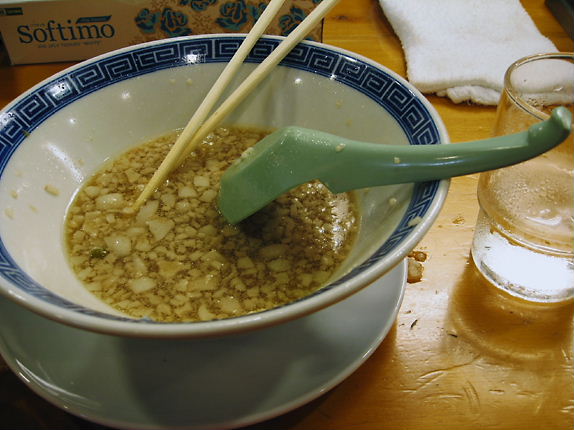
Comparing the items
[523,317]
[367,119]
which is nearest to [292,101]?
[367,119]

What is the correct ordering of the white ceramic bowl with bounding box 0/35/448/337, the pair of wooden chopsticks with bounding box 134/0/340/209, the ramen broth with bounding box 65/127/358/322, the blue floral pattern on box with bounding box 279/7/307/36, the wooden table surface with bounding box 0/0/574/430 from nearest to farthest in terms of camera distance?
the white ceramic bowl with bounding box 0/35/448/337 < the wooden table surface with bounding box 0/0/574/430 < the ramen broth with bounding box 65/127/358/322 < the pair of wooden chopsticks with bounding box 134/0/340/209 < the blue floral pattern on box with bounding box 279/7/307/36

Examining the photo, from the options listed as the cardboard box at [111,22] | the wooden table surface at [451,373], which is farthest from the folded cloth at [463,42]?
the wooden table surface at [451,373]

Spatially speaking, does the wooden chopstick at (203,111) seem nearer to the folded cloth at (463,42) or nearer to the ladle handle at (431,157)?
the ladle handle at (431,157)

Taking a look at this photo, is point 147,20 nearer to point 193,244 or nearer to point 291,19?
point 291,19

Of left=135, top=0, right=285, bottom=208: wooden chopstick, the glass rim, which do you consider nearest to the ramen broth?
left=135, top=0, right=285, bottom=208: wooden chopstick

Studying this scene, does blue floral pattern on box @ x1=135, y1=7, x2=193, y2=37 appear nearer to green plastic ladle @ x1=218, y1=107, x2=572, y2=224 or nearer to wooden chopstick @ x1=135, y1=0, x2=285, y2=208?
wooden chopstick @ x1=135, y1=0, x2=285, y2=208

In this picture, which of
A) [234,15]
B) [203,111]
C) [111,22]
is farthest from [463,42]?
[111,22]
